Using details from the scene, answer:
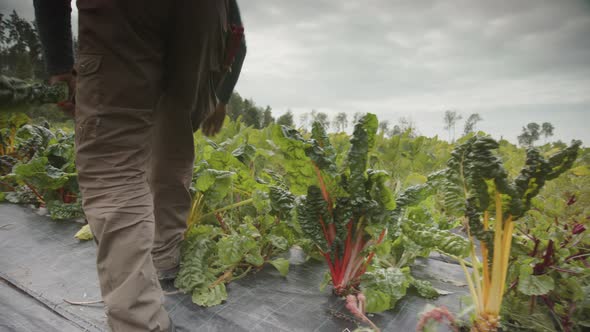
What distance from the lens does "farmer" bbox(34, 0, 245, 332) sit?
101cm

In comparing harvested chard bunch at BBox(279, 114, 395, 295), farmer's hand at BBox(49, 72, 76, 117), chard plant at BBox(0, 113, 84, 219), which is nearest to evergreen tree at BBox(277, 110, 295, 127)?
harvested chard bunch at BBox(279, 114, 395, 295)

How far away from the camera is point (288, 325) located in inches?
48.8

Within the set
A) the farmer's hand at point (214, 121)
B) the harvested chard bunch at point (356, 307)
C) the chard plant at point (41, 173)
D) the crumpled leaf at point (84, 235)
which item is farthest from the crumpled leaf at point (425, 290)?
the chard plant at point (41, 173)

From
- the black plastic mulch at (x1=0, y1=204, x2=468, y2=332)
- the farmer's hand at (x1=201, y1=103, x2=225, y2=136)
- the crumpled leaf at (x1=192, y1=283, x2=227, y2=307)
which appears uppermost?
the farmer's hand at (x1=201, y1=103, x2=225, y2=136)

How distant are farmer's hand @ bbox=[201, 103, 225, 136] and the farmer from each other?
1.36ft

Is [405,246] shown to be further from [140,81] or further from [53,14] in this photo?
[53,14]

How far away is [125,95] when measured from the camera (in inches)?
42.1

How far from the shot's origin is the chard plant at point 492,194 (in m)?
0.97

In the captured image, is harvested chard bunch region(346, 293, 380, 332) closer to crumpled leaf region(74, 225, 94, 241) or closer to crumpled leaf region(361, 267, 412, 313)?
crumpled leaf region(361, 267, 412, 313)

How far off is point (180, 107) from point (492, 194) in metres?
1.24

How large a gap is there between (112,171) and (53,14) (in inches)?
23.4

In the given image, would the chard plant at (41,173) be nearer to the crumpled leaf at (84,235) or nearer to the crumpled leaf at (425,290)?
the crumpled leaf at (84,235)

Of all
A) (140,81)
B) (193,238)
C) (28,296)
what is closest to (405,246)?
(193,238)

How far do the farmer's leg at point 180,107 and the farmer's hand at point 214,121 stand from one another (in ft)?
0.81
